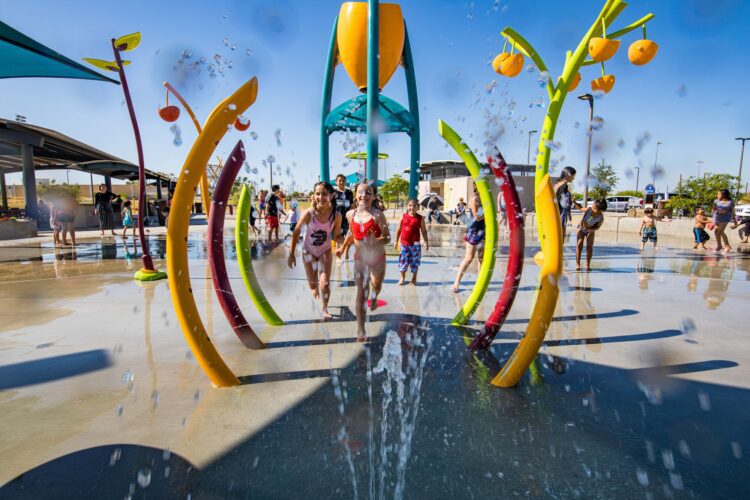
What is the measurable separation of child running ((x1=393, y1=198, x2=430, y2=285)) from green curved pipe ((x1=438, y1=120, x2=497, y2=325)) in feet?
5.77

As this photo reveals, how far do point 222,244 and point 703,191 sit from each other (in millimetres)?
33021

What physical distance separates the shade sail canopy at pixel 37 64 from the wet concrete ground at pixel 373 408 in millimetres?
3164

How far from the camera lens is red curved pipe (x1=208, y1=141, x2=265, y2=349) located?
3682 millimetres

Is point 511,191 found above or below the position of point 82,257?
above

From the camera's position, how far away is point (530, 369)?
140 inches

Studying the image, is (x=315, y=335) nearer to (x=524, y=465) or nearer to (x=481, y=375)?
(x=481, y=375)

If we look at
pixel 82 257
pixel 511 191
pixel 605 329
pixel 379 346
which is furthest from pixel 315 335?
pixel 82 257

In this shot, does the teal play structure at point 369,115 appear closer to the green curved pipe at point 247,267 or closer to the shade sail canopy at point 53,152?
the green curved pipe at point 247,267

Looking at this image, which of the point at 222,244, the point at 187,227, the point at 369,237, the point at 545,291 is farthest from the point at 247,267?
the point at 545,291

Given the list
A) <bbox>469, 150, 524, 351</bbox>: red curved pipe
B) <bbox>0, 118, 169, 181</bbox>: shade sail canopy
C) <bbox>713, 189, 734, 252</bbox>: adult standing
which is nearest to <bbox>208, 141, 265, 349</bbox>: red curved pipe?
<bbox>469, 150, 524, 351</bbox>: red curved pipe

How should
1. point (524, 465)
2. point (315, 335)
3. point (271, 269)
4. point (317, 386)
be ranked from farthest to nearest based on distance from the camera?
point (271, 269) → point (315, 335) → point (317, 386) → point (524, 465)

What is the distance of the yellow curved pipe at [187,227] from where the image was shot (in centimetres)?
310

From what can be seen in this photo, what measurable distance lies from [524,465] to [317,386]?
1.57 meters

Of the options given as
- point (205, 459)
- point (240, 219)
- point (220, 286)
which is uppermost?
point (240, 219)
